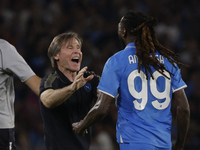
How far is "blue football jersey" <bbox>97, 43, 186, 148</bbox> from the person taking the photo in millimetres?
2844

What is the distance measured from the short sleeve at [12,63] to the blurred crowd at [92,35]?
11.9ft

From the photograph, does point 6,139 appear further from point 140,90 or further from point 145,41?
point 145,41

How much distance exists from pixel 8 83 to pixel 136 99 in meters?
1.26

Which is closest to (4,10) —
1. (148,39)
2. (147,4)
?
(147,4)

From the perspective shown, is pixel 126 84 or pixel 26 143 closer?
pixel 126 84

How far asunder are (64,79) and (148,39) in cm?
95

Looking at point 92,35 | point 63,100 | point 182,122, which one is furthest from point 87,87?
point 92,35

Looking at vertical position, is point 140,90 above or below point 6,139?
above

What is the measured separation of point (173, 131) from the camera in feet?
23.5

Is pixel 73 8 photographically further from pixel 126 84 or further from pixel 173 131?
pixel 126 84

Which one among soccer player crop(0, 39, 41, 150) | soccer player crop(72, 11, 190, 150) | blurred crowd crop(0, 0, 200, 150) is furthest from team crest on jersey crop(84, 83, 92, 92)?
blurred crowd crop(0, 0, 200, 150)

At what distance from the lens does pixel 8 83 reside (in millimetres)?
3467

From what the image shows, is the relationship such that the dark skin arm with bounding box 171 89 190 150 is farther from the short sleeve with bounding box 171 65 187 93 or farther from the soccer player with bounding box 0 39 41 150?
the soccer player with bounding box 0 39 41 150

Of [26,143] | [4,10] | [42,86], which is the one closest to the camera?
[42,86]
